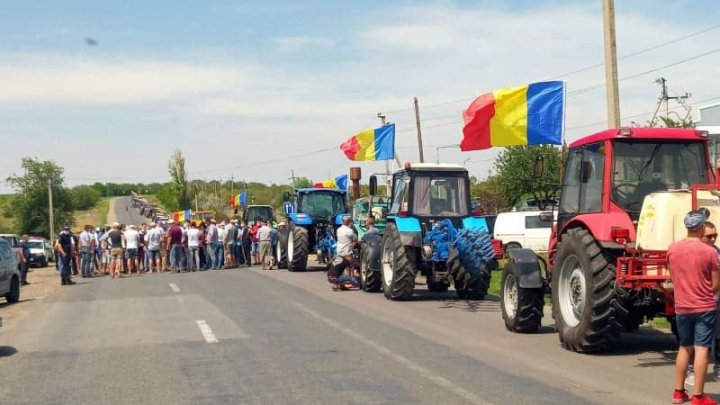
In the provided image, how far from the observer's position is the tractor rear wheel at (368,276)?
17.6 m

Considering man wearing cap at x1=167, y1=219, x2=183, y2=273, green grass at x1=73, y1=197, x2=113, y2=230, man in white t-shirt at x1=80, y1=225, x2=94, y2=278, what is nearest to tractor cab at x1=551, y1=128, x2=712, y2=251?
man wearing cap at x1=167, y1=219, x2=183, y2=273

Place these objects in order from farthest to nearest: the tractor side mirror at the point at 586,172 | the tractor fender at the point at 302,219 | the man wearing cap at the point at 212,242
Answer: the man wearing cap at the point at 212,242
the tractor fender at the point at 302,219
the tractor side mirror at the point at 586,172

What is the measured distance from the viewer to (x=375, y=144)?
30.8 meters

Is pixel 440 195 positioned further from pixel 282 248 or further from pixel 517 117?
pixel 282 248

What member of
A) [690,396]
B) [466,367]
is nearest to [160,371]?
[466,367]

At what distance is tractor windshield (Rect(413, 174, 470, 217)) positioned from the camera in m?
16.7

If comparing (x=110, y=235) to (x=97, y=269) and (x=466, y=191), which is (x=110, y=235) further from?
(x=466, y=191)

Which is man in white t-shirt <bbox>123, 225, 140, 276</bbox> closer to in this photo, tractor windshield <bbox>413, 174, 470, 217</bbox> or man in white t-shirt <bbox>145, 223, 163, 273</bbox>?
man in white t-shirt <bbox>145, 223, 163, 273</bbox>

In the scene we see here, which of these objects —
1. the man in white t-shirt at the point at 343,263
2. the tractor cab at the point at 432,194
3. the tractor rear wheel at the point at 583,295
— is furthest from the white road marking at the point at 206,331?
the man in white t-shirt at the point at 343,263

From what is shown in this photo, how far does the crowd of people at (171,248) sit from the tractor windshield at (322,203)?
6.45ft

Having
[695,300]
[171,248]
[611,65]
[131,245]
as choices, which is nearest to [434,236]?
[611,65]

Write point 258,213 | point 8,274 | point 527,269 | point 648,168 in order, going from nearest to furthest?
point 648,168, point 527,269, point 8,274, point 258,213

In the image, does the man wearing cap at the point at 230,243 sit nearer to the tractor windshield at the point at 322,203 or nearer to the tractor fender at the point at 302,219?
the tractor windshield at the point at 322,203

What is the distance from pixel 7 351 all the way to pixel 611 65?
37.5 ft
